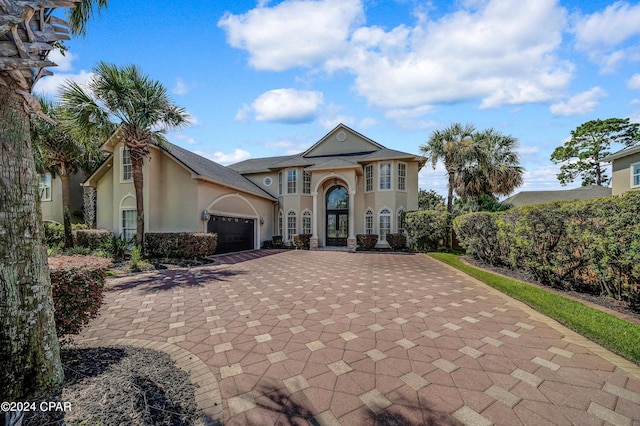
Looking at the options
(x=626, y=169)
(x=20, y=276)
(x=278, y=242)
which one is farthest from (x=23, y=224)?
(x=626, y=169)

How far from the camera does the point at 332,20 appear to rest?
7352 mm

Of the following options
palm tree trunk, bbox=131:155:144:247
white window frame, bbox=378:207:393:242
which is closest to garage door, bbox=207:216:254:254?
palm tree trunk, bbox=131:155:144:247

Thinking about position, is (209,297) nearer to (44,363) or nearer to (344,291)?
(344,291)

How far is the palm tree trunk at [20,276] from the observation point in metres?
2.30

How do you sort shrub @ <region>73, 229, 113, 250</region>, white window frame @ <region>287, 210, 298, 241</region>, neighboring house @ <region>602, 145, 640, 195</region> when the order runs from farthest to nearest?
white window frame @ <region>287, 210, 298, 241</region>, shrub @ <region>73, 229, 113, 250</region>, neighboring house @ <region>602, 145, 640, 195</region>

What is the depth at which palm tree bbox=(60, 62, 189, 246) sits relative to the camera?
33.1 feet

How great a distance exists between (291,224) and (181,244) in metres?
8.78

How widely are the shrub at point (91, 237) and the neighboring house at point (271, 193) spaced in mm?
705

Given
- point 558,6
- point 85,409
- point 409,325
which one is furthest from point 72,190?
point 558,6

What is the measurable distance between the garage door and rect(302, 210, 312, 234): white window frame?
3.72 meters

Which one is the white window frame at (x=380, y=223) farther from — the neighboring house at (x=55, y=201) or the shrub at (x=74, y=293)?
the neighboring house at (x=55, y=201)

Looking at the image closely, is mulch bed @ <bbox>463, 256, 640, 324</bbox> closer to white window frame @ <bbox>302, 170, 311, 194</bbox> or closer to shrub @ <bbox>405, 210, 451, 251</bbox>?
shrub @ <bbox>405, 210, 451, 251</bbox>

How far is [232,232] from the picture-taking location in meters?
15.6

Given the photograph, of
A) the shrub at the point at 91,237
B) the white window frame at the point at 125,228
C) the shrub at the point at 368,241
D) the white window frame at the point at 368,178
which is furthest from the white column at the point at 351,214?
the shrub at the point at 91,237
